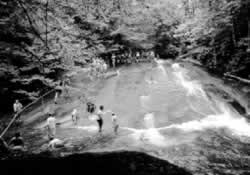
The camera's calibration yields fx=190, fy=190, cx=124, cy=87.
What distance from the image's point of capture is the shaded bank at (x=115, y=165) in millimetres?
3371

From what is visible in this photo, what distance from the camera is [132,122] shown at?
42.0ft

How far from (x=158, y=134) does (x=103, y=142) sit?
3198 mm

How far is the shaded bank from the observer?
133 inches

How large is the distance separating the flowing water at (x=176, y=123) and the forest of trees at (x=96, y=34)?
3467 mm

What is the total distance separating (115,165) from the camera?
11.6 feet

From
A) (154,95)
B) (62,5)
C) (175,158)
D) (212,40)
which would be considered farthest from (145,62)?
(62,5)

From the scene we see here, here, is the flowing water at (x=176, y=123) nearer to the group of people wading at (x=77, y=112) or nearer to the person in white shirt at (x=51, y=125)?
the group of people wading at (x=77, y=112)

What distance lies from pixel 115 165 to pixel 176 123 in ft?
30.2

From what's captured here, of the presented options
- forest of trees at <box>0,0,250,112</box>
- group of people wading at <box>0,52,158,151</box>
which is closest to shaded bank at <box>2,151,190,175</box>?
forest of trees at <box>0,0,250,112</box>

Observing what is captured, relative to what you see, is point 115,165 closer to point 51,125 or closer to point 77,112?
point 51,125

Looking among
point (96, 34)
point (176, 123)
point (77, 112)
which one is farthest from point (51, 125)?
point (176, 123)

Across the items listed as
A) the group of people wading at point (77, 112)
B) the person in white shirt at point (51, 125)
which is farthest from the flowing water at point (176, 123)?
the person in white shirt at point (51, 125)

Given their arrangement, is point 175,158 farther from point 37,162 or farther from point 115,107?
point 115,107

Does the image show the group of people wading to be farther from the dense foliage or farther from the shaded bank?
the dense foliage
